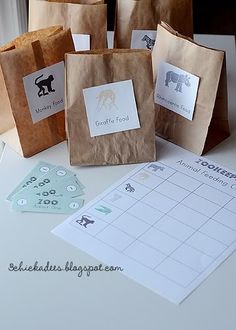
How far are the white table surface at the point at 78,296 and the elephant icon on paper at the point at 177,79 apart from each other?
14.3 inches

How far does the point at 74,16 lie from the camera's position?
4.08 feet

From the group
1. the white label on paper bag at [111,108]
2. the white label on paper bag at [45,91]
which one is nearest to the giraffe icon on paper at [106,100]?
the white label on paper bag at [111,108]

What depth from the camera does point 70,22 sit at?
1253 millimetres

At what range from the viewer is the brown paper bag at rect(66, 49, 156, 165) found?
1.09 m

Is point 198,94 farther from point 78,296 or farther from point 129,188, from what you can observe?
point 78,296

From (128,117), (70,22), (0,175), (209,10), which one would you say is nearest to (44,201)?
(0,175)

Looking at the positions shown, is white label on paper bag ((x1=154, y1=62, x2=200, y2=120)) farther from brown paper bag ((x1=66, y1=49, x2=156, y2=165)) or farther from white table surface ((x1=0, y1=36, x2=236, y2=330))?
white table surface ((x1=0, y1=36, x2=236, y2=330))

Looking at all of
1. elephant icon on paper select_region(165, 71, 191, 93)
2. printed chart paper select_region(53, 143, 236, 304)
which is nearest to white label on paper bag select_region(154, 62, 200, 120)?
elephant icon on paper select_region(165, 71, 191, 93)

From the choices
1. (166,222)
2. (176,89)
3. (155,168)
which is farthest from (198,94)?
(166,222)

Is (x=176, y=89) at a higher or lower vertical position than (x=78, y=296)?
higher

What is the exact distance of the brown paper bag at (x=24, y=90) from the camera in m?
1.10

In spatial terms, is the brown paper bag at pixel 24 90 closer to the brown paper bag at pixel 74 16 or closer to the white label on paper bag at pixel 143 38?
the brown paper bag at pixel 74 16

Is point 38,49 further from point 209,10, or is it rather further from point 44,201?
point 209,10

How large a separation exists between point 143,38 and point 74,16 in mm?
164
